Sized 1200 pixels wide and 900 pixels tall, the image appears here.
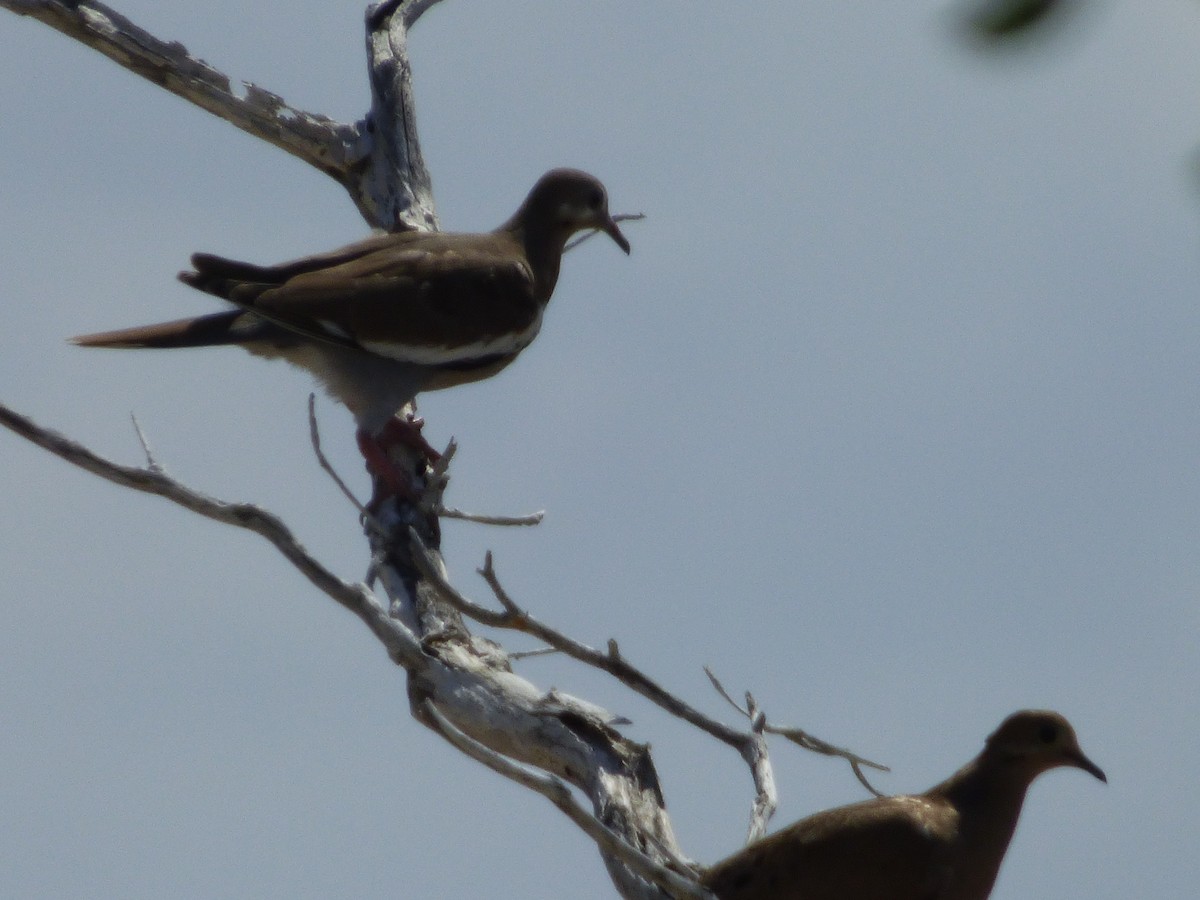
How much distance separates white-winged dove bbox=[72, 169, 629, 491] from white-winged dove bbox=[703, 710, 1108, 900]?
6.26ft

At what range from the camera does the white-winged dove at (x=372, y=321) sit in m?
4.76

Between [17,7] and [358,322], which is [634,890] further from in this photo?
[17,7]

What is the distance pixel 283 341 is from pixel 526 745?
6.84 feet

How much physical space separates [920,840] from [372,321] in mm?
2463

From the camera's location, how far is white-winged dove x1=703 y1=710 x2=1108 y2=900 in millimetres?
3137

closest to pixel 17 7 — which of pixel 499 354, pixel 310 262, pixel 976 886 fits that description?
pixel 310 262

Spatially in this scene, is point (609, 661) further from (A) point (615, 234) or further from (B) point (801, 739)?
(A) point (615, 234)

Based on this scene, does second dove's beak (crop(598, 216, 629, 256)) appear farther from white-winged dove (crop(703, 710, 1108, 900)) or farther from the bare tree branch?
white-winged dove (crop(703, 710, 1108, 900))

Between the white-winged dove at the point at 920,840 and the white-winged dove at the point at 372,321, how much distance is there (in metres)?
1.91

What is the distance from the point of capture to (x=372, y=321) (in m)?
4.80

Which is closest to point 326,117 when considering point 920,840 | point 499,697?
point 499,697

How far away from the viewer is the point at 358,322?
4781 mm

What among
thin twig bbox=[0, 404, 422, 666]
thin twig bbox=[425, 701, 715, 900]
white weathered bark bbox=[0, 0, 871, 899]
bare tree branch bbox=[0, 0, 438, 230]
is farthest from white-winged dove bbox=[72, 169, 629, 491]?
thin twig bbox=[425, 701, 715, 900]

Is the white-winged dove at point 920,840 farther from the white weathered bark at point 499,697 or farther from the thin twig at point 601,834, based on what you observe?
the thin twig at point 601,834
